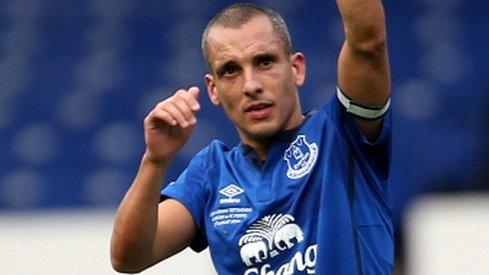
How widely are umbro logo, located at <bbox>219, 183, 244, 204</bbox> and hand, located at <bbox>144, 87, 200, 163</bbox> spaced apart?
280 millimetres

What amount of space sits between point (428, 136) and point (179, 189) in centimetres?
473

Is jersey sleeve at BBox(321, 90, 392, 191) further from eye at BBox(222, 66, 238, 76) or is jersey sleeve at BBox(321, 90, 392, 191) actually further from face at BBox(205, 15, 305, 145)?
eye at BBox(222, 66, 238, 76)

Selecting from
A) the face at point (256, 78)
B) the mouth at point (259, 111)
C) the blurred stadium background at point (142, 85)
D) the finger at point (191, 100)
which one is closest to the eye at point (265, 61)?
the face at point (256, 78)

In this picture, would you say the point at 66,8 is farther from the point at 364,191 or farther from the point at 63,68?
the point at 364,191

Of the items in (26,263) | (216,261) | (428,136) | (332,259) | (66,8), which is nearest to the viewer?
(332,259)

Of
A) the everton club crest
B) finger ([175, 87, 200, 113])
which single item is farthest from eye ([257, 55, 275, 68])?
finger ([175, 87, 200, 113])

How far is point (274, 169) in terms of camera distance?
12.3ft

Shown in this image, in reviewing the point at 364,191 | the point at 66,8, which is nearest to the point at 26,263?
the point at 364,191

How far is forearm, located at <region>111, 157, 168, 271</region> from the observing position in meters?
3.60

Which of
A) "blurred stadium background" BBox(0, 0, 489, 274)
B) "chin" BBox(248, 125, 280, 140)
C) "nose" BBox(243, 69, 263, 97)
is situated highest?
→ "blurred stadium background" BBox(0, 0, 489, 274)

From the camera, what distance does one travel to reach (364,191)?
362 centimetres

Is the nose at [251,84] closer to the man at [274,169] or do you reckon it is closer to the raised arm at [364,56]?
the man at [274,169]

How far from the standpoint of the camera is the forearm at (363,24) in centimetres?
345

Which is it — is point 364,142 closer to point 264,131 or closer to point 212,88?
point 264,131
